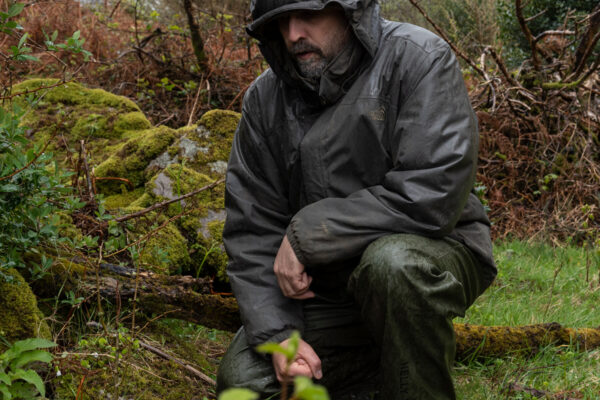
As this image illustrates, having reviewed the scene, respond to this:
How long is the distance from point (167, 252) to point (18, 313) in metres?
1.02

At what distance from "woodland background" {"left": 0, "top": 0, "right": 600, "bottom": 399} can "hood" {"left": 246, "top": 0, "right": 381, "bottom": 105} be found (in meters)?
0.78

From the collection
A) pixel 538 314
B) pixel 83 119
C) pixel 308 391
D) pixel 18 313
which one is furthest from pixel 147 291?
pixel 83 119

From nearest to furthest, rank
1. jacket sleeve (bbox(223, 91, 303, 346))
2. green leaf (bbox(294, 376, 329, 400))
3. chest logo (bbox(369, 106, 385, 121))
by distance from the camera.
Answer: green leaf (bbox(294, 376, 329, 400)) → chest logo (bbox(369, 106, 385, 121)) → jacket sleeve (bbox(223, 91, 303, 346))

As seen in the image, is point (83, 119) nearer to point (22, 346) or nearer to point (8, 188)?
point (8, 188)

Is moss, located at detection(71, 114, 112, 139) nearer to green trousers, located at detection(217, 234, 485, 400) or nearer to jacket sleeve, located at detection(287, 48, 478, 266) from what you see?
jacket sleeve, located at detection(287, 48, 478, 266)

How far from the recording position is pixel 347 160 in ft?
8.52

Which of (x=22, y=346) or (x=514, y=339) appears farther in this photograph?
(x=514, y=339)

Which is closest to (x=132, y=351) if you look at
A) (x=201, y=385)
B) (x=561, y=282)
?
(x=201, y=385)

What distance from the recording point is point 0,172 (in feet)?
7.98

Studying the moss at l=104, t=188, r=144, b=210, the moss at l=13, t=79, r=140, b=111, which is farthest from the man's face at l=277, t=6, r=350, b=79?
the moss at l=13, t=79, r=140, b=111

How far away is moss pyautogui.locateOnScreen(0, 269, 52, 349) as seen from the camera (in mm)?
2572

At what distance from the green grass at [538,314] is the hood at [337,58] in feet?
4.91

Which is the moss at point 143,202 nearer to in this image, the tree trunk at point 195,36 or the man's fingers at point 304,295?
the man's fingers at point 304,295

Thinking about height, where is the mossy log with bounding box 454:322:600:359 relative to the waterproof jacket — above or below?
below
